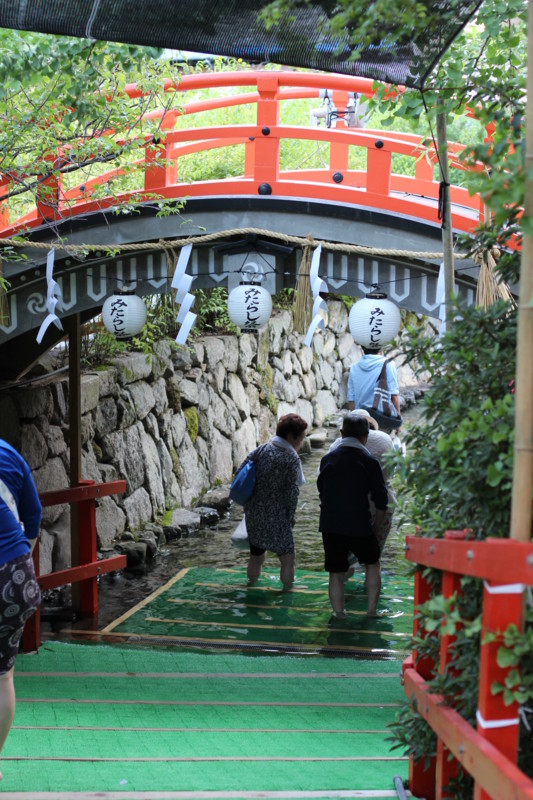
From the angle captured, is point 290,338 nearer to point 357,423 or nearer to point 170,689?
point 357,423

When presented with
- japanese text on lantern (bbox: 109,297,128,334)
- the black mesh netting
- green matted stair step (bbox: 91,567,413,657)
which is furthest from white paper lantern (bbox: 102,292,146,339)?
the black mesh netting

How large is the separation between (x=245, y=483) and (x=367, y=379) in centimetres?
187

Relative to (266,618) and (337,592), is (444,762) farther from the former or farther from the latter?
(266,618)

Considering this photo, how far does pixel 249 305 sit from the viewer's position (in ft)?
22.5

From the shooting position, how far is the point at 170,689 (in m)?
5.29

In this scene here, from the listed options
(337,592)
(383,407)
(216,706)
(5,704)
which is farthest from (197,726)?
(383,407)

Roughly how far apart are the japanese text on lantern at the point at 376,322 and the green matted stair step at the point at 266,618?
212 centimetres

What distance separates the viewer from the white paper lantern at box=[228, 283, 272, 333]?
6852mm

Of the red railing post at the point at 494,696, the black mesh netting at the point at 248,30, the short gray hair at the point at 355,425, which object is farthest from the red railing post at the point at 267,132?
the red railing post at the point at 494,696

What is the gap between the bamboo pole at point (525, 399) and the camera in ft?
7.55

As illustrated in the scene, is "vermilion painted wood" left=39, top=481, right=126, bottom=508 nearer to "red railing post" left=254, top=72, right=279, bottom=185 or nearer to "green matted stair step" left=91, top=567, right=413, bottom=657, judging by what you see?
"green matted stair step" left=91, top=567, right=413, bottom=657

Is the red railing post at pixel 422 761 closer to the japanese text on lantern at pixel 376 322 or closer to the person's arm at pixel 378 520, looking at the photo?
the japanese text on lantern at pixel 376 322

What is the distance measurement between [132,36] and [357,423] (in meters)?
3.57

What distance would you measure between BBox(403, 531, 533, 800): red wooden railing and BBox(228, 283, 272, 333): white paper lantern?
426 centimetres
